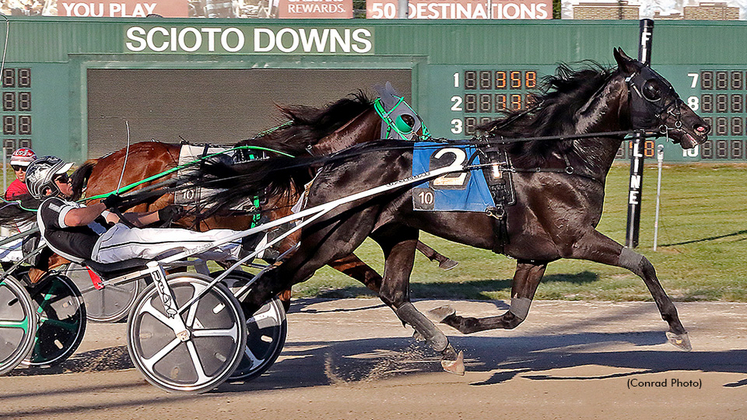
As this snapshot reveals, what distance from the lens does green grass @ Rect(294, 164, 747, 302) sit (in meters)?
9.54

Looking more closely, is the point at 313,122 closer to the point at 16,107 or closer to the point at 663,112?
the point at 663,112

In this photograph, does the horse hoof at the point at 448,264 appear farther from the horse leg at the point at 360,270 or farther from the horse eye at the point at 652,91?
the horse eye at the point at 652,91

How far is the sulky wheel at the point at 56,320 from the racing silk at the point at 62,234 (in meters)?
0.66

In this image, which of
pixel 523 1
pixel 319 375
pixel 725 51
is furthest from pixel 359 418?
pixel 523 1

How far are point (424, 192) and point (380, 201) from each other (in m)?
0.28

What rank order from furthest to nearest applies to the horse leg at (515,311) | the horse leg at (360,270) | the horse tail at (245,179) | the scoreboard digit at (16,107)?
1. the scoreboard digit at (16,107)
2. the horse leg at (360,270)
3. the horse tail at (245,179)
4. the horse leg at (515,311)

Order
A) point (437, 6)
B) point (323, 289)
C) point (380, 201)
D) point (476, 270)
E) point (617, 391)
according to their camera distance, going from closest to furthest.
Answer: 1. point (617, 391)
2. point (380, 201)
3. point (323, 289)
4. point (476, 270)
5. point (437, 6)

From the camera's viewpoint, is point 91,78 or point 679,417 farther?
point 91,78

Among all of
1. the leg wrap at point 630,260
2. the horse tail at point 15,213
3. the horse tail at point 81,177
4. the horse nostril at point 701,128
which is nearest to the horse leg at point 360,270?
the leg wrap at point 630,260

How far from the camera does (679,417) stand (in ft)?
16.0

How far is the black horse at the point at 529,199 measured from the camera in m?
5.67

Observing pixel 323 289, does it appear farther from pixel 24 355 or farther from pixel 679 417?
pixel 679 417

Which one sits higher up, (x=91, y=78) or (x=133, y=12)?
(x=133, y=12)

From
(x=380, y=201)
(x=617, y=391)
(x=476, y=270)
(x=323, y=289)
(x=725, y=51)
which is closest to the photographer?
(x=617, y=391)
